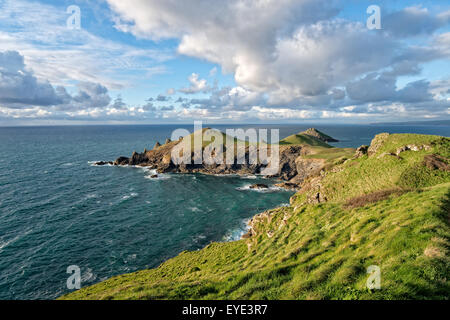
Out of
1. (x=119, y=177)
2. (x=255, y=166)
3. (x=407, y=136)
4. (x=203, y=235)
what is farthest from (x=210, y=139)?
(x=407, y=136)

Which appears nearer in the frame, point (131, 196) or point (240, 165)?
point (131, 196)

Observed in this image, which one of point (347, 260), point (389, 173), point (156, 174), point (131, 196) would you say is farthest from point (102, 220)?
point (389, 173)

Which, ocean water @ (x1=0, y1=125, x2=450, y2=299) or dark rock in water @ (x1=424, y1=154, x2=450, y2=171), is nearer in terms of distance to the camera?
dark rock in water @ (x1=424, y1=154, x2=450, y2=171)

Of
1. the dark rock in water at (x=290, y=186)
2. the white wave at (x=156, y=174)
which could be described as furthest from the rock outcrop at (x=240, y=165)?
the dark rock in water at (x=290, y=186)

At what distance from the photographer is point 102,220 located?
56.8m

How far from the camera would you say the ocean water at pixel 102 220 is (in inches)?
1535

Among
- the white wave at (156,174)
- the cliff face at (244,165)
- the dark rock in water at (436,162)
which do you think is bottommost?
the white wave at (156,174)

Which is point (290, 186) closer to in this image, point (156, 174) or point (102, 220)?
point (156, 174)

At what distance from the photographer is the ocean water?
39.0 meters

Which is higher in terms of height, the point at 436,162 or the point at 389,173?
the point at 436,162

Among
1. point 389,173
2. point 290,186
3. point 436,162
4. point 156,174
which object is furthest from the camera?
point 156,174

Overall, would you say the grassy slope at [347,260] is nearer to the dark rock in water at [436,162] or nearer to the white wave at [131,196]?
the dark rock in water at [436,162]

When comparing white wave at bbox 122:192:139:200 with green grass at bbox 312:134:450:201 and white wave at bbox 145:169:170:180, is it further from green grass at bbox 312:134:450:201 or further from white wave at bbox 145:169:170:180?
green grass at bbox 312:134:450:201

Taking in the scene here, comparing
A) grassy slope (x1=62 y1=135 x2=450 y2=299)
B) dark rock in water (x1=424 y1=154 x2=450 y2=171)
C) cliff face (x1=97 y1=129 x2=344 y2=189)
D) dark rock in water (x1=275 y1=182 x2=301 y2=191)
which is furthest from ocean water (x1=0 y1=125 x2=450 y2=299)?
dark rock in water (x1=424 y1=154 x2=450 y2=171)
